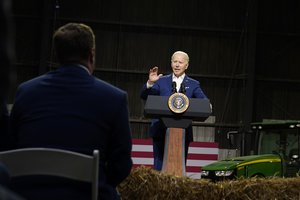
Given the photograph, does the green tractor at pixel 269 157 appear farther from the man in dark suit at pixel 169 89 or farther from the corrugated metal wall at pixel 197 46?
the corrugated metal wall at pixel 197 46

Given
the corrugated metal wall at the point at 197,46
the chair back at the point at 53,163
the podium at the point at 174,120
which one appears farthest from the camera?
the corrugated metal wall at the point at 197,46

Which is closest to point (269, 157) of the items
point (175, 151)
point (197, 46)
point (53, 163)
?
point (175, 151)

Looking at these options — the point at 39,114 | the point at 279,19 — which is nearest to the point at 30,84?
the point at 39,114

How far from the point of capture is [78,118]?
209 cm

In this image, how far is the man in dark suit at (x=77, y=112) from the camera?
209 cm

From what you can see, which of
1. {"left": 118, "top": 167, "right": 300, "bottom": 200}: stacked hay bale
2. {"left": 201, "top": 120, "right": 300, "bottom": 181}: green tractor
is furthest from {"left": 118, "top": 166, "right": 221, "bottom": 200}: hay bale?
{"left": 201, "top": 120, "right": 300, "bottom": 181}: green tractor

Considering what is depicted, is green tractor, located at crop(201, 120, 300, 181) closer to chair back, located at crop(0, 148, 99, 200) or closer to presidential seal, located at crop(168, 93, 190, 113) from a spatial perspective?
presidential seal, located at crop(168, 93, 190, 113)

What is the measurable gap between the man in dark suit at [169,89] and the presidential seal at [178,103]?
0.81 ft

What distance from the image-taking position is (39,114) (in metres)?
2.12

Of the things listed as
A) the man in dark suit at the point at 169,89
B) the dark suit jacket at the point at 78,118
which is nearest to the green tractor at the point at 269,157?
the man in dark suit at the point at 169,89

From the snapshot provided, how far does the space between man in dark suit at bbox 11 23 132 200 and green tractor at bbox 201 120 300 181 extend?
774 centimetres

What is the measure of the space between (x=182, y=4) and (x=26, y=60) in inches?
181

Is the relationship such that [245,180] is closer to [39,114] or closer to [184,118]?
[184,118]

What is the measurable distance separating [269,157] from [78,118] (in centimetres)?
845
